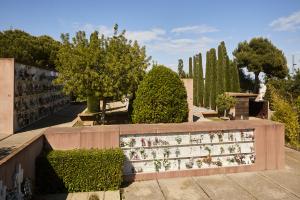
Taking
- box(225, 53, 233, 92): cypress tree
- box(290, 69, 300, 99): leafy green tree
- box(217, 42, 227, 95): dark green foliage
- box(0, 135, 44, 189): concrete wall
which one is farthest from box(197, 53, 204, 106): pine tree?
box(0, 135, 44, 189): concrete wall

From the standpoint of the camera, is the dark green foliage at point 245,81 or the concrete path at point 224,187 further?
the dark green foliage at point 245,81

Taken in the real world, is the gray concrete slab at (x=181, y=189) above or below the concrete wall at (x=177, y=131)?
below

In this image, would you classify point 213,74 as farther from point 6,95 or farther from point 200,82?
point 6,95

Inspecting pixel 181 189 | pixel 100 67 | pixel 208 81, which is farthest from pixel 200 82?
pixel 181 189

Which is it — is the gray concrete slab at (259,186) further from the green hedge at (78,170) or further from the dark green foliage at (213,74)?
the dark green foliage at (213,74)

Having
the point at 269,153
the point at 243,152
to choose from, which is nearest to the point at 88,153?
the point at 243,152

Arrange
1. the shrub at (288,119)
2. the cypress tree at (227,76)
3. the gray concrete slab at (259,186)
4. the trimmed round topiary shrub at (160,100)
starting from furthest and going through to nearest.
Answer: the cypress tree at (227,76)
the shrub at (288,119)
the trimmed round topiary shrub at (160,100)
the gray concrete slab at (259,186)

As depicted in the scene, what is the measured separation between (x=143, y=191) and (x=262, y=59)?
4965cm

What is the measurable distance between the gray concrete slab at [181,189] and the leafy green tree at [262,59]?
156ft

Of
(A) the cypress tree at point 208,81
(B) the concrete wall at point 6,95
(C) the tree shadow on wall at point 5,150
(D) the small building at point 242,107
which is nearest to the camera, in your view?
(C) the tree shadow on wall at point 5,150

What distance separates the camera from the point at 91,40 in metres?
22.2

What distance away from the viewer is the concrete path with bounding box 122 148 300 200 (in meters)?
10.5

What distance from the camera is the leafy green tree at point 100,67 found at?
20.8 m

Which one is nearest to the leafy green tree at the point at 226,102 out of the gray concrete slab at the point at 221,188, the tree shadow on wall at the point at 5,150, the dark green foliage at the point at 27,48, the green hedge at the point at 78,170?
the gray concrete slab at the point at 221,188
